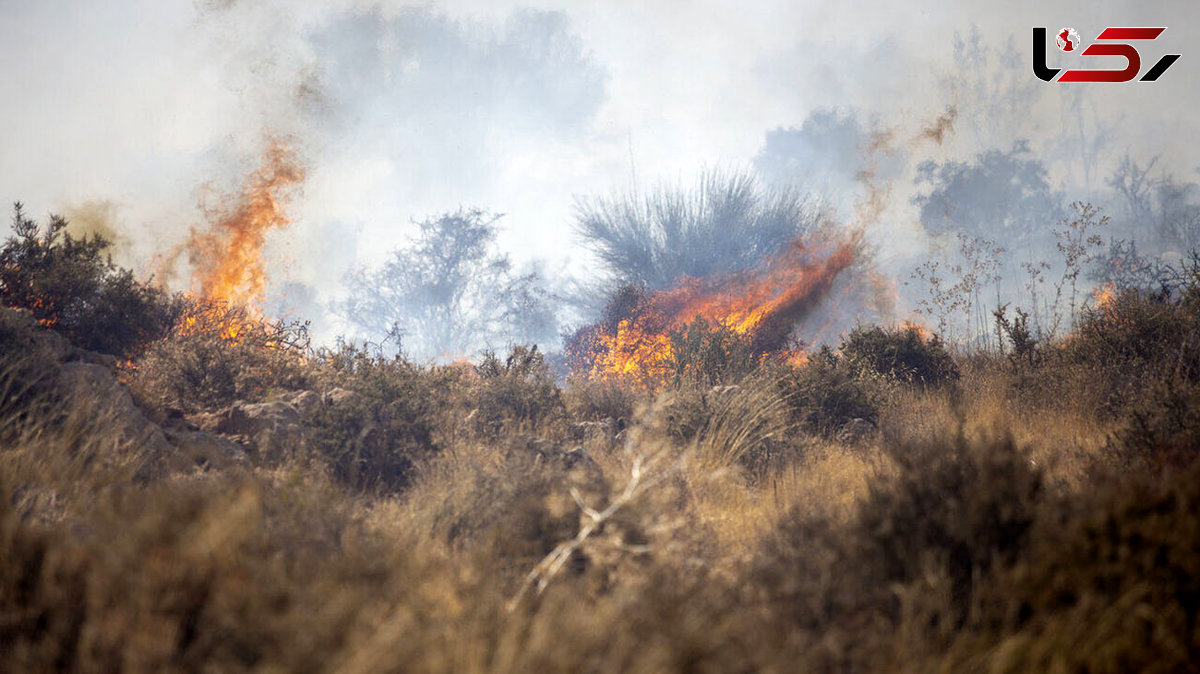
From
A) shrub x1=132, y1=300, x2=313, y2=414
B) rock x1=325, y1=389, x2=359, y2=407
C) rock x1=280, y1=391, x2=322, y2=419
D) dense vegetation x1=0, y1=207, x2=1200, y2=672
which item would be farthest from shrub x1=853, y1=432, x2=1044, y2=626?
shrub x1=132, y1=300, x2=313, y2=414

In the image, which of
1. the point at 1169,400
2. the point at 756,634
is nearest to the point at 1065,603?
the point at 756,634

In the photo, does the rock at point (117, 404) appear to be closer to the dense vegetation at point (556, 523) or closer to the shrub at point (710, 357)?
the dense vegetation at point (556, 523)

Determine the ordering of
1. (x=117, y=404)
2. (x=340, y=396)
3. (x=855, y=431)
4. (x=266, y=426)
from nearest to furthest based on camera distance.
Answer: (x=117, y=404)
(x=266, y=426)
(x=340, y=396)
(x=855, y=431)

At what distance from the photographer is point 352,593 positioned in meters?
2.20

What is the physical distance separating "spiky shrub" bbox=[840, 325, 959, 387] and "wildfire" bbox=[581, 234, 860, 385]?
2537mm

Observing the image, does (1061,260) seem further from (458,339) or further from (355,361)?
(355,361)

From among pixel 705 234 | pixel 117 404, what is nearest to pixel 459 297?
pixel 705 234

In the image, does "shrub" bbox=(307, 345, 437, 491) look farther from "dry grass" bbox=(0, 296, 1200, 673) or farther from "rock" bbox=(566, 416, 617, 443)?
"rock" bbox=(566, 416, 617, 443)

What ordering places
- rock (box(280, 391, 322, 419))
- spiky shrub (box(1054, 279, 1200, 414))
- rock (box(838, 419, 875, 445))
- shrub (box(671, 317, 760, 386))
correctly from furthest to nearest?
shrub (box(671, 317, 760, 386)), rock (box(838, 419, 875, 445)), spiky shrub (box(1054, 279, 1200, 414)), rock (box(280, 391, 322, 419))

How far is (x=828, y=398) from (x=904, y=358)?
269 cm

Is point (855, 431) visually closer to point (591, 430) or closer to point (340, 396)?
point (591, 430)

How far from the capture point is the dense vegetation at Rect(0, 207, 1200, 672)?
218cm

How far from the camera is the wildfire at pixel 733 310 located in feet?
49.6

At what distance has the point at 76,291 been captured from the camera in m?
8.32
